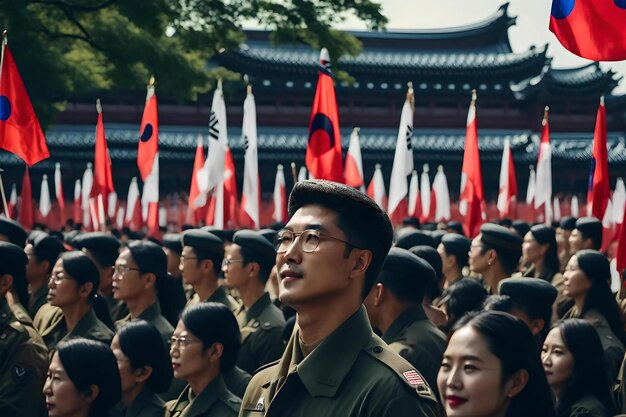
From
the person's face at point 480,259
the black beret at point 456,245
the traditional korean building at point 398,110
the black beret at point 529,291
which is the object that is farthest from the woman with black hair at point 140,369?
the traditional korean building at point 398,110

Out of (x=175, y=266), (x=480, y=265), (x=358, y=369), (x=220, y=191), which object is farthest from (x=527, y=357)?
(x=220, y=191)

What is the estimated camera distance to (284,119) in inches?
1179

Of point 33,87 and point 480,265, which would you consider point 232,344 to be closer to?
point 480,265

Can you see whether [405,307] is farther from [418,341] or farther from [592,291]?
[592,291]

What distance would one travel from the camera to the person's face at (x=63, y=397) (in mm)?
4023

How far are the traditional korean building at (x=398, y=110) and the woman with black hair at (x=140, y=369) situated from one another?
22.8 meters

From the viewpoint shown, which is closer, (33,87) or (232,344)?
(232,344)

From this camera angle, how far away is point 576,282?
620cm

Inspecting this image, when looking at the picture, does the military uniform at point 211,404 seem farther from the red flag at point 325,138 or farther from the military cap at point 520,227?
the military cap at point 520,227

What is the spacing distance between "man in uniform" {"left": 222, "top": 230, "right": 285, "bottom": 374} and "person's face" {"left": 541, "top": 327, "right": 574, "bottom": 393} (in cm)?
198

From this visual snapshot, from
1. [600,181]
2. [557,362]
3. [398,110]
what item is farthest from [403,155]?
A: [398,110]

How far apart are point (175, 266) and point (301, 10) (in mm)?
6738

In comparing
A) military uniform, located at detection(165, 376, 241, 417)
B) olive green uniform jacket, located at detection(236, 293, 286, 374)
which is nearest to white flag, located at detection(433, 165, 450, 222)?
olive green uniform jacket, located at detection(236, 293, 286, 374)

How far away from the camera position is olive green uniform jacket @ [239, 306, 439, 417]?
2443 mm
